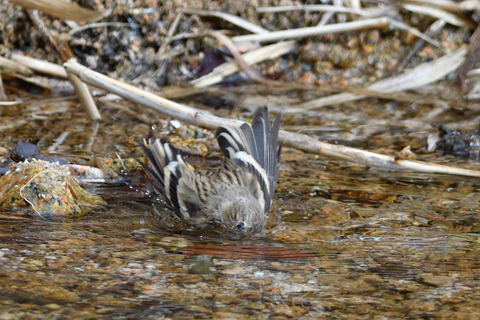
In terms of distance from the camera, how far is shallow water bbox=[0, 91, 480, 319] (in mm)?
2709

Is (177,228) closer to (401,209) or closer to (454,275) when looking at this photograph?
(401,209)

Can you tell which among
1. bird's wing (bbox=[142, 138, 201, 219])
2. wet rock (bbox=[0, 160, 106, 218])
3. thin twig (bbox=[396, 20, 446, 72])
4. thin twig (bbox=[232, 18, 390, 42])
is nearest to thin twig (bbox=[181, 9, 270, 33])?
thin twig (bbox=[232, 18, 390, 42])

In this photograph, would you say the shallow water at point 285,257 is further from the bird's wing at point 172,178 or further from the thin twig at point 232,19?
the thin twig at point 232,19

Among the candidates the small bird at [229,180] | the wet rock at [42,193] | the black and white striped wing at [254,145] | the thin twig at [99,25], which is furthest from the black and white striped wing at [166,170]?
the thin twig at [99,25]

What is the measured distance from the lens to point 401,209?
4.33 m

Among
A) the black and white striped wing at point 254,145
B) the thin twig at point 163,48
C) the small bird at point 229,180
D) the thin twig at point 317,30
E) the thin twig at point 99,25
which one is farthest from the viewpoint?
the thin twig at point 317,30

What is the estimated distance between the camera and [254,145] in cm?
495

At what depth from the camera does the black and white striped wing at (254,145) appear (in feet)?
15.8

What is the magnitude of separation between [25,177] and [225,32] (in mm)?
3873

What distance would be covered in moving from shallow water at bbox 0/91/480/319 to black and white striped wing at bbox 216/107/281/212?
0.66 feet

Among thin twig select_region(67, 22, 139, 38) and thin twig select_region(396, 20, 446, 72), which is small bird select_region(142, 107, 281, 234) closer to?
thin twig select_region(67, 22, 139, 38)

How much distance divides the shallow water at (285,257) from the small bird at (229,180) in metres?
0.15

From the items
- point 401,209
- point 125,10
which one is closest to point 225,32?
point 125,10

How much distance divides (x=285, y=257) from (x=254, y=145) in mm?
1646
